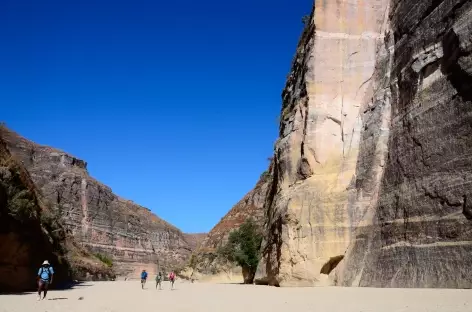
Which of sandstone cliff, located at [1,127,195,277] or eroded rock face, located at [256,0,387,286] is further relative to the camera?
sandstone cliff, located at [1,127,195,277]

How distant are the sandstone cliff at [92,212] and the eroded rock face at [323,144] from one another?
3261 inches

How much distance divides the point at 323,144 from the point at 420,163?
7.49m

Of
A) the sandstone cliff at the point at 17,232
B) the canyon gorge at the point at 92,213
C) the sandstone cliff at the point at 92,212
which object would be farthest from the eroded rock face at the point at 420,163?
the sandstone cliff at the point at 92,212

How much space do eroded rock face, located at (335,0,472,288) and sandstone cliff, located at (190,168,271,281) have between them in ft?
121

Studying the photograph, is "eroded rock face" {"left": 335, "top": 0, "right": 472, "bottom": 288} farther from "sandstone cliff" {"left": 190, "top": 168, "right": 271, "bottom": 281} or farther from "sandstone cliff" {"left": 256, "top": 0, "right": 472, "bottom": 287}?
"sandstone cliff" {"left": 190, "top": 168, "right": 271, "bottom": 281}

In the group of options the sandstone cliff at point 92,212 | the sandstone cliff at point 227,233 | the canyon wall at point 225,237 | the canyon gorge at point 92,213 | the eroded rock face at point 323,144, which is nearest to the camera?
the eroded rock face at point 323,144

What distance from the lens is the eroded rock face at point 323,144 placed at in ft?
65.7

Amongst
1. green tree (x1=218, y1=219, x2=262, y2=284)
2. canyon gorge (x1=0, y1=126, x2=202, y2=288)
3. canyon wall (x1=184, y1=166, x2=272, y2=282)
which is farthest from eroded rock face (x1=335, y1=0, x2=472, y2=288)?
canyon gorge (x1=0, y1=126, x2=202, y2=288)

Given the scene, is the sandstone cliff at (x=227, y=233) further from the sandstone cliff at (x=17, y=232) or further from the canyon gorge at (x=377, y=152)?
the sandstone cliff at (x=17, y=232)

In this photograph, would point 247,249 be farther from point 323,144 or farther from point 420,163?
point 420,163

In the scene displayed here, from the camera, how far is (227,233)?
65.9 meters

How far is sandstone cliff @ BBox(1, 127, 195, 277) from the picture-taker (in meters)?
105

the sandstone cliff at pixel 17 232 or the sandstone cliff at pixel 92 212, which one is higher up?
the sandstone cliff at pixel 92 212

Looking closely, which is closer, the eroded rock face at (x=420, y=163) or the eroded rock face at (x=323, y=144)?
the eroded rock face at (x=420, y=163)
